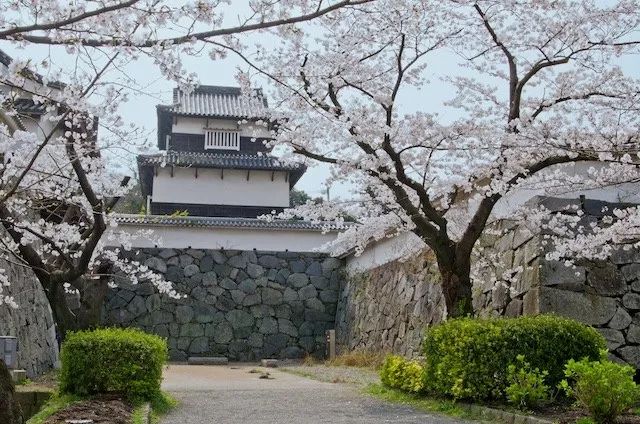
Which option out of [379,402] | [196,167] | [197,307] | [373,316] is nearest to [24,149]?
[379,402]

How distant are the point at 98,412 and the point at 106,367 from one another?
1.32 metres

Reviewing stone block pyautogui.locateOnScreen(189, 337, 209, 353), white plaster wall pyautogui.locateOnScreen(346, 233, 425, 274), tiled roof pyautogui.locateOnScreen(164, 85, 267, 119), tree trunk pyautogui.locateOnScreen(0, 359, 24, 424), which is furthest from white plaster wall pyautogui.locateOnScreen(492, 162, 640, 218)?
tiled roof pyautogui.locateOnScreen(164, 85, 267, 119)

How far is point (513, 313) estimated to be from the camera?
933 cm

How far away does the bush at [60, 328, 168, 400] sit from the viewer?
7.28 meters

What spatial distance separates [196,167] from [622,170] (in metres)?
16.0

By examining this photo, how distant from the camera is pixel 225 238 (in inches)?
711

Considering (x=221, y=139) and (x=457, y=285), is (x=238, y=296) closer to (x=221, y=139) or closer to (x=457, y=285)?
(x=221, y=139)

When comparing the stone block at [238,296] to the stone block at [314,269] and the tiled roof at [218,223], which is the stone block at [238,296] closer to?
the tiled roof at [218,223]

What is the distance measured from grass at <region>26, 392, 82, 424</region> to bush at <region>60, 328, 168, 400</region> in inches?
5.8

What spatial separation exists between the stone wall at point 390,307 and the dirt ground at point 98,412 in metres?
6.40

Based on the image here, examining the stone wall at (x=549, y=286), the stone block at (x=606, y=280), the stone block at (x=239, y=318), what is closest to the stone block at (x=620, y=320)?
the stone wall at (x=549, y=286)

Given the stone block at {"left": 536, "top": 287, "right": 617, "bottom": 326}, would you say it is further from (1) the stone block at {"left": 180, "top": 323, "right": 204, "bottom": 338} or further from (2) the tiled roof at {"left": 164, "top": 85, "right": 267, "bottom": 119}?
(2) the tiled roof at {"left": 164, "top": 85, "right": 267, "bottom": 119}

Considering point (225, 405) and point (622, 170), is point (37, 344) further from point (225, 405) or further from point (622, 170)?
point (622, 170)

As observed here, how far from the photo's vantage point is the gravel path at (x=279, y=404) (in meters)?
6.53
